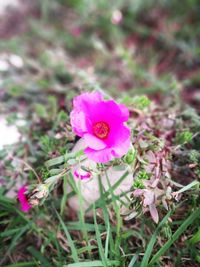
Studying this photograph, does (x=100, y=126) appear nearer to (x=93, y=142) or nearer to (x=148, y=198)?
(x=93, y=142)

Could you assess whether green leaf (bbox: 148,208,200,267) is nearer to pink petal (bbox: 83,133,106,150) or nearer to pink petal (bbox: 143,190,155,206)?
pink petal (bbox: 143,190,155,206)

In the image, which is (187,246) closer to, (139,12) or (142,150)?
(142,150)

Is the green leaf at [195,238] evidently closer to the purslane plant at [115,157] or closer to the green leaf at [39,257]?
the purslane plant at [115,157]

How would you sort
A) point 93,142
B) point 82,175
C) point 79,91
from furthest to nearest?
1. point 79,91
2. point 82,175
3. point 93,142

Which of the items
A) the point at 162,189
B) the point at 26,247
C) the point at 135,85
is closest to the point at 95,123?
the point at 162,189

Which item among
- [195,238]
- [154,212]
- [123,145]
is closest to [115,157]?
[123,145]

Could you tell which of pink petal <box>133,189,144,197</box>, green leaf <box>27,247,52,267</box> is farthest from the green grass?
pink petal <box>133,189,144,197</box>

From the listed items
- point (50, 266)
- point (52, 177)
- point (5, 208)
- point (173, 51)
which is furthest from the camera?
point (173, 51)
